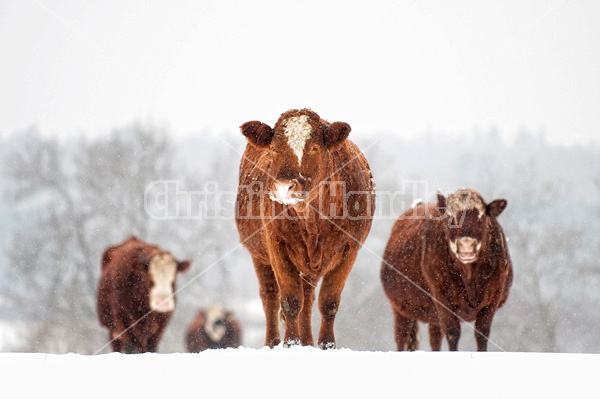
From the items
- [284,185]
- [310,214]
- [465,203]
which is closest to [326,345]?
[310,214]

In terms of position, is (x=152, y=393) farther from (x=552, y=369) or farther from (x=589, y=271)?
(x=589, y=271)

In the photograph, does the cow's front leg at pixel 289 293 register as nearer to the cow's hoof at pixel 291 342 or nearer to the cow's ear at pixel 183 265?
the cow's hoof at pixel 291 342

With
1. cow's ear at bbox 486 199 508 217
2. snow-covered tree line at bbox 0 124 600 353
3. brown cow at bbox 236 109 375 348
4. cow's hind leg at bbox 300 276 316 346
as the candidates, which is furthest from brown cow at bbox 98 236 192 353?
snow-covered tree line at bbox 0 124 600 353

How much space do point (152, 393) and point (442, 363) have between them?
178 cm

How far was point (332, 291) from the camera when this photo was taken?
670 centimetres

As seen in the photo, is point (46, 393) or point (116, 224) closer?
point (46, 393)

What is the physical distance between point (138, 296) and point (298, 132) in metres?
7.63

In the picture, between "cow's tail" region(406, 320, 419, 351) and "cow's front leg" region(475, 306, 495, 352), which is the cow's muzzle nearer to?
"cow's front leg" region(475, 306, 495, 352)

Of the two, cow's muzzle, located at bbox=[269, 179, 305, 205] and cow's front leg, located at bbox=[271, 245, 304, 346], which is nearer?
cow's muzzle, located at bbox=[269, 179, 305, 205]

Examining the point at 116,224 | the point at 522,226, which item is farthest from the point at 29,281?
the point at 522,226

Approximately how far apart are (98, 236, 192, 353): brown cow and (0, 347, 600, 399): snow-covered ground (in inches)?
303

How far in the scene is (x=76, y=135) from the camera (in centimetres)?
3428

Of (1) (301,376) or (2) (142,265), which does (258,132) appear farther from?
(2) (142,265)

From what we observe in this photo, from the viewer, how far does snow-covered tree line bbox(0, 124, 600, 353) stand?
2511cm
